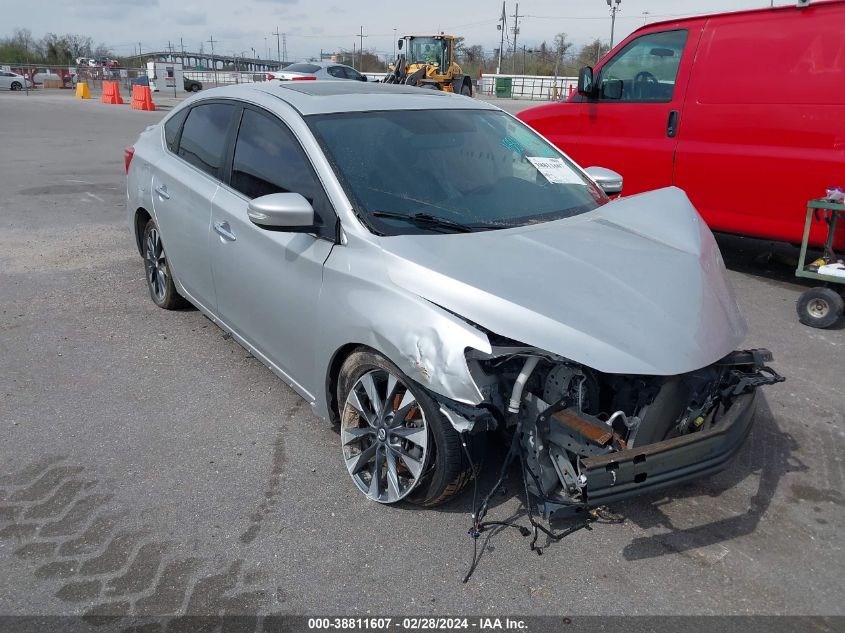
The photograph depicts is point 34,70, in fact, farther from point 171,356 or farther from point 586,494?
point 586,494

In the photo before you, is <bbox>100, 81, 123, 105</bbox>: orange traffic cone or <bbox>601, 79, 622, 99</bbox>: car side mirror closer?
<bbox>601, 79, 622, 99</bbox>: car side mirror

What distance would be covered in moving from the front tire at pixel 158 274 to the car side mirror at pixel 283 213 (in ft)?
6.93

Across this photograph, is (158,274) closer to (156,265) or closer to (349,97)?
(156,265)

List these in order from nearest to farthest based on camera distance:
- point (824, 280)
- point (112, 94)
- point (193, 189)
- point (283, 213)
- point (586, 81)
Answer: point (283, 213)
point (193, 189)
point (824, 280)
point (586, 81)
point (112, 94)

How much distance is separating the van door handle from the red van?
10mm

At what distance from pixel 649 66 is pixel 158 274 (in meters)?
5.00

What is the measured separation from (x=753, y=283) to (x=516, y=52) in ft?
259

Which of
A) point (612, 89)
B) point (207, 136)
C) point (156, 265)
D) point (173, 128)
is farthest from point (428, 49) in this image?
point (207, 136)

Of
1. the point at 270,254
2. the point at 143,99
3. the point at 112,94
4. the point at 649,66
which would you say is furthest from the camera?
the point at 112,94

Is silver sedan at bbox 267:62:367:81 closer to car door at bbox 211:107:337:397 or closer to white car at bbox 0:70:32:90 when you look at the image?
white car at bbox 0:70:32:90

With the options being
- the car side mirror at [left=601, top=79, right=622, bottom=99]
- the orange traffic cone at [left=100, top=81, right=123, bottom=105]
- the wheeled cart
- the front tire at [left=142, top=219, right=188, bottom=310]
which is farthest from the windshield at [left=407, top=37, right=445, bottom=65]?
the front tire at [left=142, top=219, right=188, bottom=310]

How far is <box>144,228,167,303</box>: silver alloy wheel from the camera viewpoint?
17.2 feet

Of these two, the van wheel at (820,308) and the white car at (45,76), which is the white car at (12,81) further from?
the van wheel at (820,308)

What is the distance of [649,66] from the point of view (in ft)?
22.9
